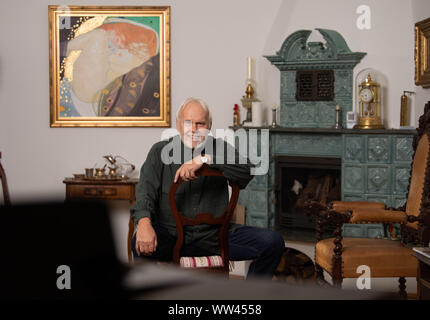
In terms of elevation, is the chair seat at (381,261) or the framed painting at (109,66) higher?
the framed painting at (109,66)

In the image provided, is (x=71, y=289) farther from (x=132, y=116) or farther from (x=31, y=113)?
(x=31, y=113)

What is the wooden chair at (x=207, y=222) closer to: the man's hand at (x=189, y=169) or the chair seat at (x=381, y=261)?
the man's hand at (x=189, y=169)

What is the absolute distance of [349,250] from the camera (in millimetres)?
2873

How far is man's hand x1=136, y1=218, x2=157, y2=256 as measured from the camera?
2.33 meters

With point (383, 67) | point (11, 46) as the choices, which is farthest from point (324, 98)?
point (11, 46)

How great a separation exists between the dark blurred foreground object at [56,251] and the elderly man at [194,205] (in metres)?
1.40

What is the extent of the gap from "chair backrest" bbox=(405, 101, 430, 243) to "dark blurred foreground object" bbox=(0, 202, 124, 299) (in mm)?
2274

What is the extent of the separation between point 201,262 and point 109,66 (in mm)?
3181

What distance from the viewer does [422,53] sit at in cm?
430

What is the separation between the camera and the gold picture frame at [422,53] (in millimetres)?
4219

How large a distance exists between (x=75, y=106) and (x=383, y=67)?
292cm

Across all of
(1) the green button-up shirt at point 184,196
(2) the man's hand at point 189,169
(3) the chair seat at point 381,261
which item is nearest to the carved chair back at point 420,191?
(3) the chair seat at point 381,261
